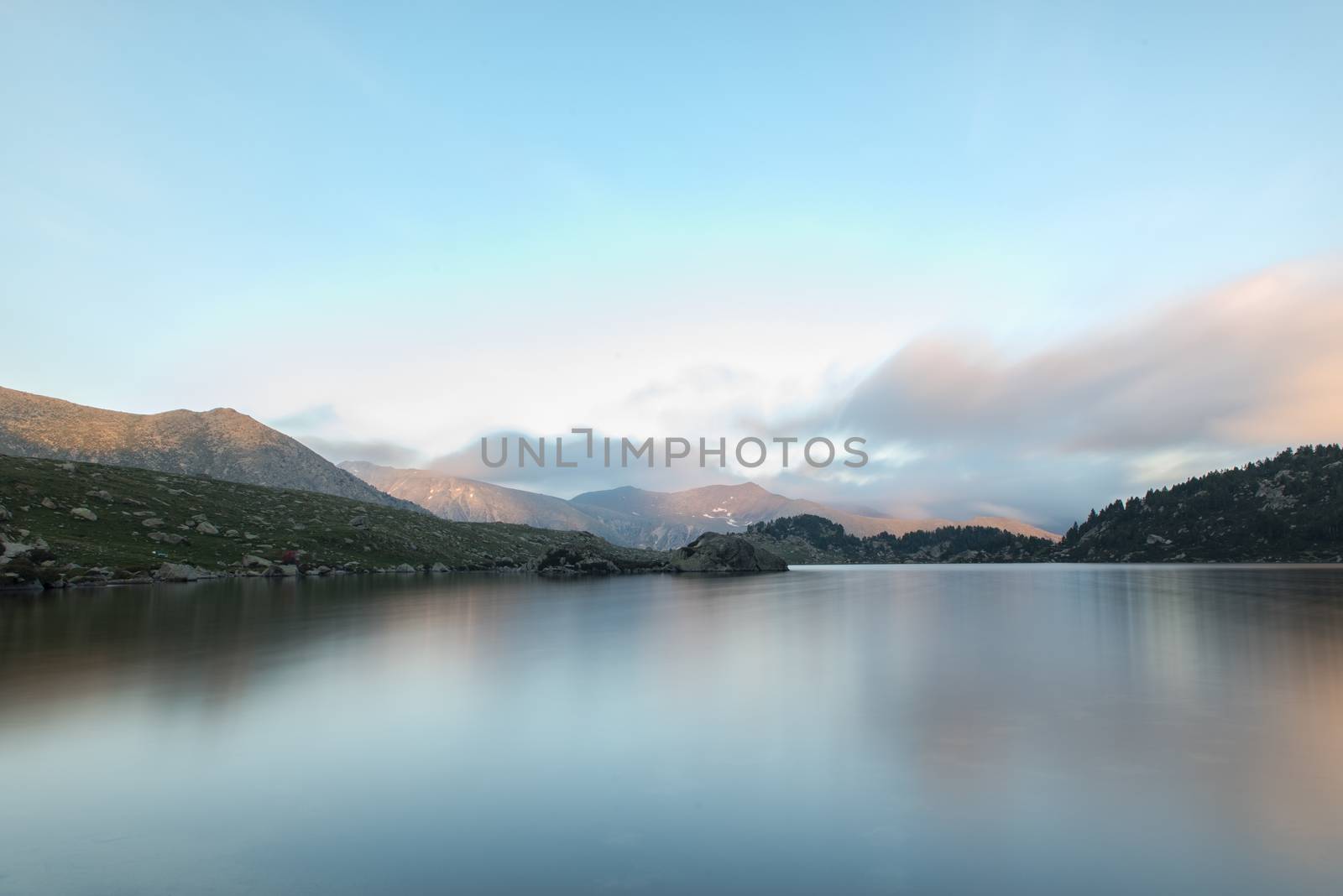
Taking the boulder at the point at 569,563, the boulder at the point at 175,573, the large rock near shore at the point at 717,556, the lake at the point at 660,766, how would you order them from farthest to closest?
the large rock near shore at the point at 717,556
the boulder at the point at 569,563
the boulder at the point at 175,573
the lake at the point at 660,766

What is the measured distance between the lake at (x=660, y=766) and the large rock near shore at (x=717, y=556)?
122 meters

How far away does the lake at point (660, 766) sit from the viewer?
999cm

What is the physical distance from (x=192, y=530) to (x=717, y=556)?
10082 cm

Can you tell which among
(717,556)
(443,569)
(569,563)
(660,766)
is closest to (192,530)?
(443,569)

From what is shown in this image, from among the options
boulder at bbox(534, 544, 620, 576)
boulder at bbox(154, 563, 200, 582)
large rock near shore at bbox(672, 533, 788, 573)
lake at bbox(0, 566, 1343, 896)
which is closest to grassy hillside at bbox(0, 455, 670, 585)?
boulder at bbox(534, 544, 620, 576)

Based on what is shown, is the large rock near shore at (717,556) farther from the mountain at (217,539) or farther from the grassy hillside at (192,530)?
the grassy hillside at (192,530)

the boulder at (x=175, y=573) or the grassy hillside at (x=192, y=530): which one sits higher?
the grassy hillside at (x=192, y=530)

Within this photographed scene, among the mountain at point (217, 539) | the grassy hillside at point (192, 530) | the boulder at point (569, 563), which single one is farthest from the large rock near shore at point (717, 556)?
the boulder at point (569, 563)

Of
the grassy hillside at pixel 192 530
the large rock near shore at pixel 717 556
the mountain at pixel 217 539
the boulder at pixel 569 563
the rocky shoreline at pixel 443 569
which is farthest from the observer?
the large rock near shore at pixel 717 556

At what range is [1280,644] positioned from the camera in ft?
115

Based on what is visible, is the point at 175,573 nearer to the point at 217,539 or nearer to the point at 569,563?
the point at 217,539

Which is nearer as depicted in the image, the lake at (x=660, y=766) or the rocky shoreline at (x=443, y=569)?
the lake at (x=660, y=766)

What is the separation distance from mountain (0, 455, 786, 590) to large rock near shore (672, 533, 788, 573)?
30 centimetres

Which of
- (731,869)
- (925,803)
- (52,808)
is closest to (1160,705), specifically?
(925,803)
